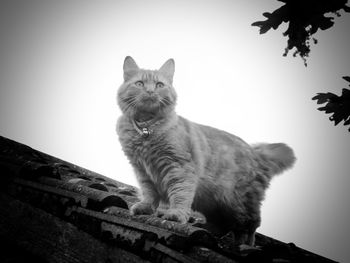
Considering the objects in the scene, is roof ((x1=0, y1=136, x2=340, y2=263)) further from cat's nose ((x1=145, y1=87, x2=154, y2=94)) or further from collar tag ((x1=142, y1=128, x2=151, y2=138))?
cat's nose ((x1=145, y1=87, x2=154, y2=94))

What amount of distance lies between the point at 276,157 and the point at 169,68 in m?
1.87

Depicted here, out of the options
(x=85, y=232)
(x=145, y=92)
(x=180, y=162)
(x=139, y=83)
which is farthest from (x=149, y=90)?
(x=85, y=232)

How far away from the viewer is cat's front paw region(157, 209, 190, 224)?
2.45m

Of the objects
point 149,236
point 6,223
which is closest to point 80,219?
point 149,236

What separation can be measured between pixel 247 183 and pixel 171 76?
5.30ft

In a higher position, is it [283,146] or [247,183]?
Result: [283,146]

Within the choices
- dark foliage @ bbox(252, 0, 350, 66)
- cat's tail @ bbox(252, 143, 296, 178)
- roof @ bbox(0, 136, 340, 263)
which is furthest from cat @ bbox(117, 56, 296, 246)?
dark foliage @ bbox(252, 0, 350, 66)

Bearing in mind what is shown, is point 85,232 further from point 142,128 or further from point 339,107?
point 339,107

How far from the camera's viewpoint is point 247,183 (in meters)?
3.54

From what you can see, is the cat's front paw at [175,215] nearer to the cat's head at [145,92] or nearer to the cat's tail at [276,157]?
the cat's head at [145,92]

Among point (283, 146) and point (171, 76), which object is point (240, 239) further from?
point (171, 76)

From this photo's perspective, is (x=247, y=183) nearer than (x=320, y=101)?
No

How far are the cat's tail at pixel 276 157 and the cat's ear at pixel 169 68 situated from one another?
61.1 inches

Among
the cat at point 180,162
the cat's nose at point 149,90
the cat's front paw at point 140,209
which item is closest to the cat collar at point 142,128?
the cat at point 180,162
